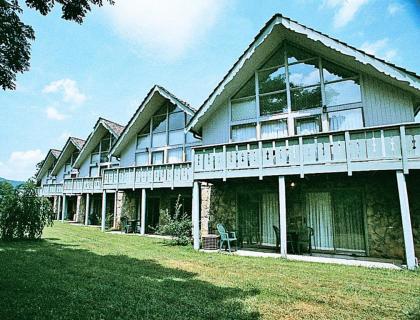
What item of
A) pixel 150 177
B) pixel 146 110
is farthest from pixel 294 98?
pixel 146 110

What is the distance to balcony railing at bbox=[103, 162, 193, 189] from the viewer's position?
47.3 feet

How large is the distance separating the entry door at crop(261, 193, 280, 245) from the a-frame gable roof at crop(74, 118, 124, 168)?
13.1m

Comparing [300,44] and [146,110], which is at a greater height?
[300,44]

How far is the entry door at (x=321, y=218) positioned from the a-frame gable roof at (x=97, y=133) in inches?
586

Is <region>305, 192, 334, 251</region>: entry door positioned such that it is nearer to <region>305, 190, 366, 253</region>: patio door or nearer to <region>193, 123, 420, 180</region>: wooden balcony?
<region>305, 190, 366, 253</region>: patio door

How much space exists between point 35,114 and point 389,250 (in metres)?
18.3

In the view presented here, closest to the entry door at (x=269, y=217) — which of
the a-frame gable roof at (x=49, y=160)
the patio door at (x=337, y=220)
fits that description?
the patio door at (x=337, y=220)

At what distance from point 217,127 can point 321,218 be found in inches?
244

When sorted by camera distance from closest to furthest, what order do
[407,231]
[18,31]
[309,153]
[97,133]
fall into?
[18,31] → [407,231] → [309,153] → [97,133]

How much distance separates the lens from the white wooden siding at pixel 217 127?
13.4 meters

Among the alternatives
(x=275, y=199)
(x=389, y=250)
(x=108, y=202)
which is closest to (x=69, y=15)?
(x=275, y=199)

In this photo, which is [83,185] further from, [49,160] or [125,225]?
[49,160]

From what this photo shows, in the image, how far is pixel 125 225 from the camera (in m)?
17.3

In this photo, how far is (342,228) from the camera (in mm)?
10477
